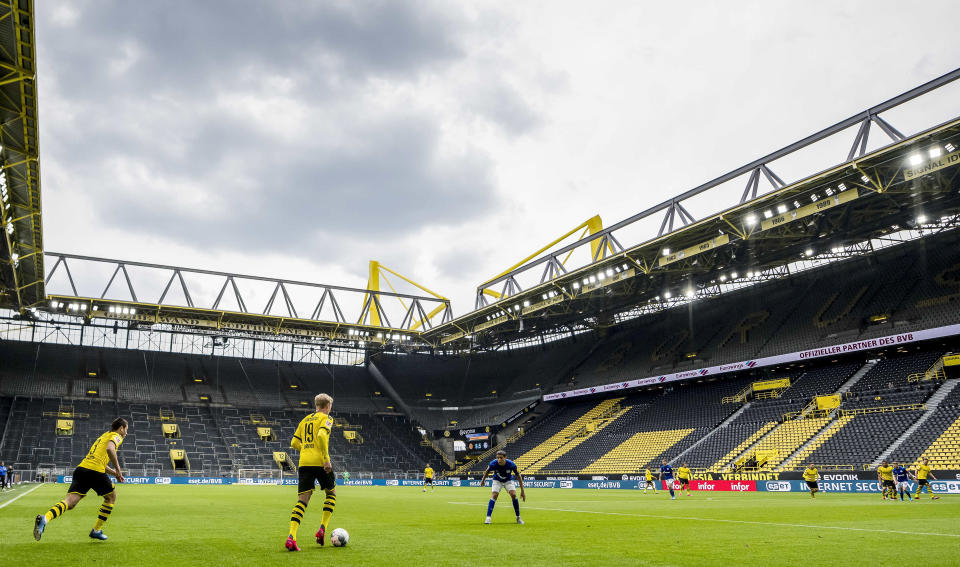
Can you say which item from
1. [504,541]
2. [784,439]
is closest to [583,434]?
[784,439]

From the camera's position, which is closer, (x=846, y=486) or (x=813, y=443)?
(x=846, y=486)

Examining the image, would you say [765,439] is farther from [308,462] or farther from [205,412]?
[205,412]

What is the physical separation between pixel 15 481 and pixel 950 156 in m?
54.8

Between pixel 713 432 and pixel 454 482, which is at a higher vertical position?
pixel 713 432

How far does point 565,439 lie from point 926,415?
88.4 feet

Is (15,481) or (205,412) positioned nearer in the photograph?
(15,481)

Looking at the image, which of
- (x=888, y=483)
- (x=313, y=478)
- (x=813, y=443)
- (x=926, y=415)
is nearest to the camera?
(x=313, y=478)

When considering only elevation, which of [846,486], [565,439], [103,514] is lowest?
[846,486]

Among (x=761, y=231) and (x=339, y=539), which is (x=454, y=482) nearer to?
(x=761, y=231)

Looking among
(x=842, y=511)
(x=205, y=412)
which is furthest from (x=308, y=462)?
(x=205, y=412)

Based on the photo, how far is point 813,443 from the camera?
36.8m

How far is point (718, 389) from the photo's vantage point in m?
50.1

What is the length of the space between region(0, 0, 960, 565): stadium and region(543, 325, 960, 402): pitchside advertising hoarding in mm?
159

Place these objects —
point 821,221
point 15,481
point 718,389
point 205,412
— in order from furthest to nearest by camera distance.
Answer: point 205,412, point 718,389, point 15,481, point 821,221
